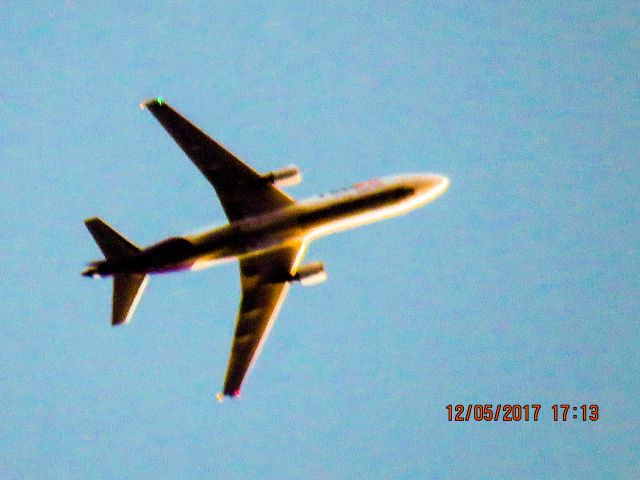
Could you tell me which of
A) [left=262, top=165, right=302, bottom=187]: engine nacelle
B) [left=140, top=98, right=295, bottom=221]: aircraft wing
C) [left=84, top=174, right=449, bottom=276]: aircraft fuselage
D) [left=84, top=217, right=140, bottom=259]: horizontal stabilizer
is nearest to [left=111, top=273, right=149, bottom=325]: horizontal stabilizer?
[left=84, top=174, right=449, bottom=276]: aircraft fuselage

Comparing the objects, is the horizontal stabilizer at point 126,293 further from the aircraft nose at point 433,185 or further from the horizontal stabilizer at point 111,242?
the aircraft nose at point 433,185

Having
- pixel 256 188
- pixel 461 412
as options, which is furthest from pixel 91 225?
pixel 461 412

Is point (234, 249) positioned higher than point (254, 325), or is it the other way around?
point (234, 249)

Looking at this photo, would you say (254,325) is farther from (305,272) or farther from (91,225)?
(91,225)

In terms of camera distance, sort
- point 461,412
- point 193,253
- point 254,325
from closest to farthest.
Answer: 1. point 193,253
2. point 461,412
3. point 254,325

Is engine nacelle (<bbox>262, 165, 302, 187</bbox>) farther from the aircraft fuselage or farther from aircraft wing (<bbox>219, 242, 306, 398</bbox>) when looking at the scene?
aircraft wing (<bbox>219, 242, 306, 398</bbox>)

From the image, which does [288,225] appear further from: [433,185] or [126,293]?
[126,293]

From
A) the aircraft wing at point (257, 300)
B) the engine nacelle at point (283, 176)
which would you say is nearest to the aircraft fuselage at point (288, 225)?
the engine nacelle at point (283, 176)
